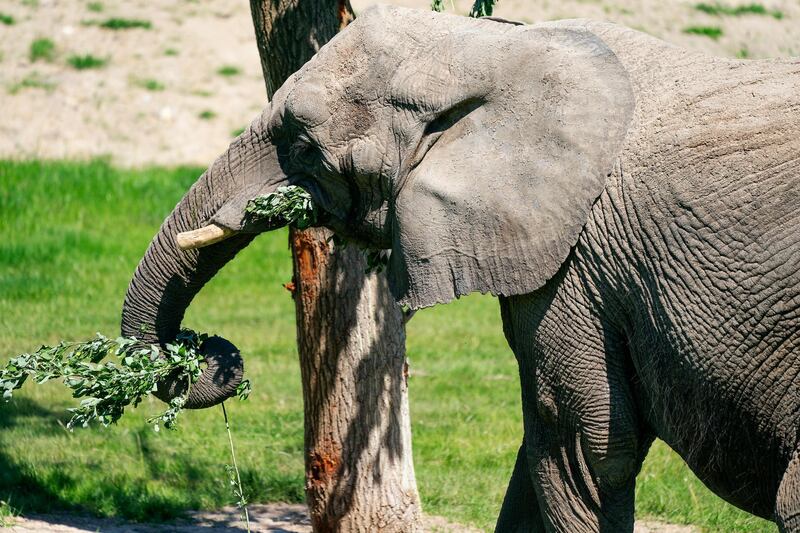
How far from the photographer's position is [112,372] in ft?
16.8

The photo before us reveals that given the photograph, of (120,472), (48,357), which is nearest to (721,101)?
(48,357)

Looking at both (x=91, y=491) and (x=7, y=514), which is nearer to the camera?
(x=7, y=514)

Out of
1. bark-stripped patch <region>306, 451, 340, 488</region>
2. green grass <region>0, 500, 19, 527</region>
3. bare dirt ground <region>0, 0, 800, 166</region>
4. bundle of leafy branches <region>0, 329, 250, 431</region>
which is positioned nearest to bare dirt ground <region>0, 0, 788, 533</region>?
bare dirt ground <region>0, 0, 800, 166</region>

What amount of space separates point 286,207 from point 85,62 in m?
14.2

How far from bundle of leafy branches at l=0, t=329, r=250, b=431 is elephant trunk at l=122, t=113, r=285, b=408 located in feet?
0.22

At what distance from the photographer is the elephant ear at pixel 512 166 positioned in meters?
4.17

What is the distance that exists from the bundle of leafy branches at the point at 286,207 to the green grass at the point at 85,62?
14050 mm

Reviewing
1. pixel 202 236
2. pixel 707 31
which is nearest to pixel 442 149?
pixel 202 236

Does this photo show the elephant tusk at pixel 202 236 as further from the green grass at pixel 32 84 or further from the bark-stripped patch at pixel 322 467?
the green grass at pixel 32 84

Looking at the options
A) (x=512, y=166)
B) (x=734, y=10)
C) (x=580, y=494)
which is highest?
(x=734, y=10)

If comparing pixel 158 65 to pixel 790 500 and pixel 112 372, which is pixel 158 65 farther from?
pixel 790 500

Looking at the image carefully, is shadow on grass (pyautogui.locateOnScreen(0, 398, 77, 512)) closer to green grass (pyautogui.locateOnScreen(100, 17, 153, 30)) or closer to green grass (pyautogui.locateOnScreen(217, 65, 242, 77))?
green grass (pyautogui.locateOnScreen(217, 65, 242, 77))

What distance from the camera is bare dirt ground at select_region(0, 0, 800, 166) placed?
16.5 meters

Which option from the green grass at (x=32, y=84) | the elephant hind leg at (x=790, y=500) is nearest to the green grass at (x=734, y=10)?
the green grass at (x=32, y=84)
